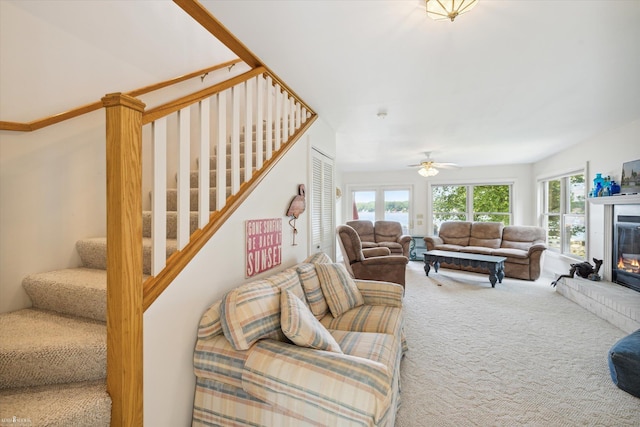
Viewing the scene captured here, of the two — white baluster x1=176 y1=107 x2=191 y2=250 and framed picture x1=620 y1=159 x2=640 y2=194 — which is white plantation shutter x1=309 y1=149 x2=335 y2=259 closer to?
white baluster x1=176 y1=107 x2=191 y2=250

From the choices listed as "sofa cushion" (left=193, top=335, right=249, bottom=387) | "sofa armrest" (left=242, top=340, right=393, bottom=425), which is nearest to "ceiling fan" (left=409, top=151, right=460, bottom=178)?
"sofa armrest" (left=242, top=340, right=393, bottom=425)

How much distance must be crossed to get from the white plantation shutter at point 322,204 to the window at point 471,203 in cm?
468

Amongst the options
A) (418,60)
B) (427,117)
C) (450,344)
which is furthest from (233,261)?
(427,117)

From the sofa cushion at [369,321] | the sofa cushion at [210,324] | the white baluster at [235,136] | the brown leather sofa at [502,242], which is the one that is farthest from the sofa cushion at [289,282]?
the brown leather sofa at [502,242]

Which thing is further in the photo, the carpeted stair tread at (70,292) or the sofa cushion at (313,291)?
the sofa cushion at (313,291)

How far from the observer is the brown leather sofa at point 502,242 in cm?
519

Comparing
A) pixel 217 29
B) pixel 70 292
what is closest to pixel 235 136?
pixel 217 29

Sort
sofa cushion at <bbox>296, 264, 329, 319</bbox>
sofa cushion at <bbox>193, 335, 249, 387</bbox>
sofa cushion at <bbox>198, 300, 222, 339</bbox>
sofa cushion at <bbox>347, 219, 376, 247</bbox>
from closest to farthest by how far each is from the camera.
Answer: sofa cushion at <bbox>193, 335, 249, 387</bbox> < sofa cushion at <bbox>198, 300, 222, 339</bbox> < sofa cushion at <bbox>296, 264, 329, 319</bbox> < sofa cushion at <bbox>347, 219, 376, 247</bbox>

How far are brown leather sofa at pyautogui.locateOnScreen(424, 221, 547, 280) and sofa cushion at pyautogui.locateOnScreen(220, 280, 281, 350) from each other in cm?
541

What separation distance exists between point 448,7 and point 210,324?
2.13 meters

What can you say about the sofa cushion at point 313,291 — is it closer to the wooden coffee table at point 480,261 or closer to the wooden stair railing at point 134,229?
the wooden stair railing at point 134,229

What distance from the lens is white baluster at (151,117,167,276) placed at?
4.24ft

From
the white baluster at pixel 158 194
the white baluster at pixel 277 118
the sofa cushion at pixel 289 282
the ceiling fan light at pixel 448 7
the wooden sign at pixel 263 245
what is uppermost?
the ceiling fan light at pixel 448 7

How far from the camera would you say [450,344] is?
8.95 feet
